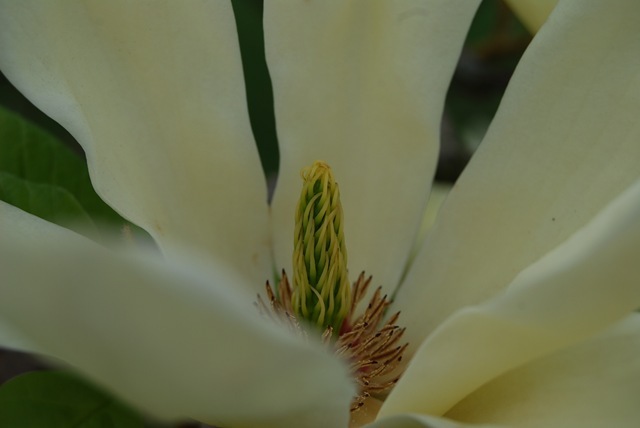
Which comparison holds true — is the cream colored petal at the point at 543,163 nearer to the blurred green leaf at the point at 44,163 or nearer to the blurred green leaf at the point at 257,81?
the blurred green leaf at the point at 44,163

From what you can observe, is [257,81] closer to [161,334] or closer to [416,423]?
[416,423]

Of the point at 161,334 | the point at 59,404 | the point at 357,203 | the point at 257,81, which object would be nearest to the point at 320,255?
the point at 357,203

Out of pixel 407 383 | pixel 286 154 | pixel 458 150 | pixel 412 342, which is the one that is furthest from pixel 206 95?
pixel 458 150

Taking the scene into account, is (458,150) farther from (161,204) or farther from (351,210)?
(161,204)

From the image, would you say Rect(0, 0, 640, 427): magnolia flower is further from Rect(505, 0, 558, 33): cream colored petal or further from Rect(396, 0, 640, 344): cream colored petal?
Rect(505, 0, 558, 33): cream colored petal

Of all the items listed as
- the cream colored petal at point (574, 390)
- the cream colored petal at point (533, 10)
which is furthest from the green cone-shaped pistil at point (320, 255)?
the cream colored petal at point (533, 10)

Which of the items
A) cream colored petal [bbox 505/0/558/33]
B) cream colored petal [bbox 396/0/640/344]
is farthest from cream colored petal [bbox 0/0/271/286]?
cream colored petal [bbox 505/0/558/33]
